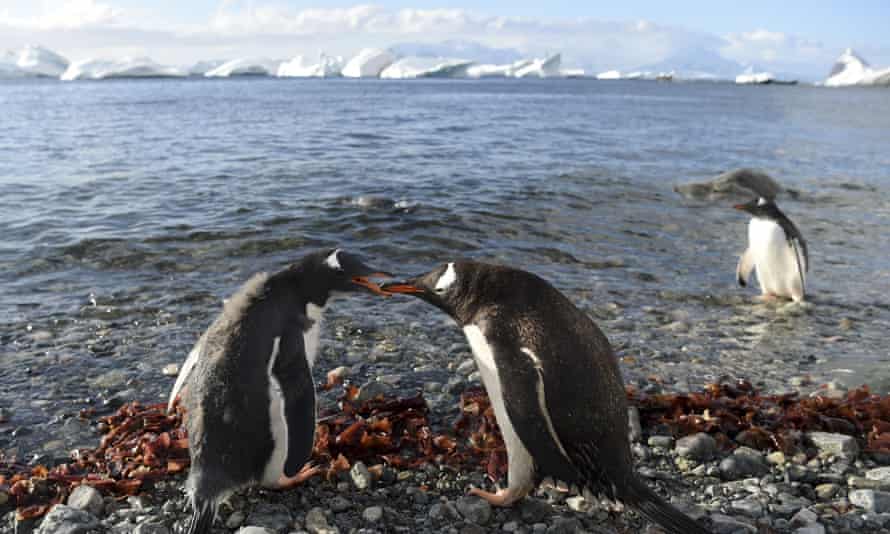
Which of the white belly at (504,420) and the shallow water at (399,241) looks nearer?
the white belly at (504,420)

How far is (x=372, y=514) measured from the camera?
3479mm

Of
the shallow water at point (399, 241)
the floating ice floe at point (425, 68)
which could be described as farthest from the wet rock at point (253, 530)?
the floating ice floe at point (425, 68)

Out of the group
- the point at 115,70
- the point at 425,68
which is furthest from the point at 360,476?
the point at 425,68

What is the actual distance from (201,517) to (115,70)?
123 meters

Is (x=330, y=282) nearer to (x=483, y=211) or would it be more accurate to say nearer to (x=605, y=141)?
(x=483, y=211)

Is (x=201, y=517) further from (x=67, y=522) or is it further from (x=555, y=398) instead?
(x=555, y=398)

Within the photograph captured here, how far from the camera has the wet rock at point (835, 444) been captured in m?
4.13

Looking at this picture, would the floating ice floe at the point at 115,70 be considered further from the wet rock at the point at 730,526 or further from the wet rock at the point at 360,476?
the wet rock at the point at 730,526

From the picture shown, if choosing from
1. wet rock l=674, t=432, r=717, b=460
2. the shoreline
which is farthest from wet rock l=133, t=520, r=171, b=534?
wet rock l=674, t=432, r=717, b=460

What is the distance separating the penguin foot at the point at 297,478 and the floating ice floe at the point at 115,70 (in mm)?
119634

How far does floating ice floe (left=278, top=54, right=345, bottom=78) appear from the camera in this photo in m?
145

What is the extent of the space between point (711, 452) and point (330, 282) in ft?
8.13

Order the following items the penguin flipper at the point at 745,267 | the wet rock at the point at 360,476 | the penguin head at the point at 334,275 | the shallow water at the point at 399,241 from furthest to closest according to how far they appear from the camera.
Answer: the penguin flipper at the point at 745,267
the shallow water at the point at 399,241
the penguin head at the point at 334,275
the wet rock at the point at 360,476

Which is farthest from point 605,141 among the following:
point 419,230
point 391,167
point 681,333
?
point 681,333
